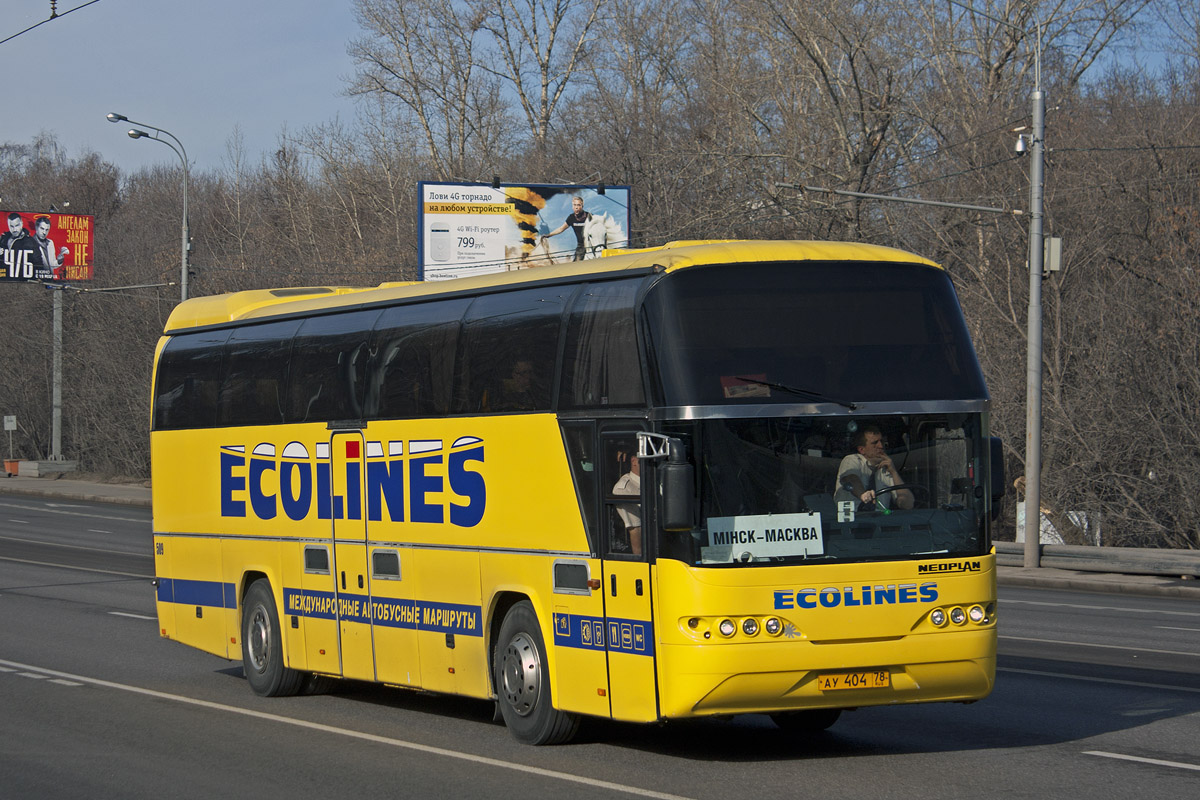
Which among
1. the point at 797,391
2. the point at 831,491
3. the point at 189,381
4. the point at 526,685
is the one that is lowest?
the point at 526,685

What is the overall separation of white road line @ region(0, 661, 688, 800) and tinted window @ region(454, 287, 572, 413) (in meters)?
2.30

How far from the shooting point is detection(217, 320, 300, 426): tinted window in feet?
42.7

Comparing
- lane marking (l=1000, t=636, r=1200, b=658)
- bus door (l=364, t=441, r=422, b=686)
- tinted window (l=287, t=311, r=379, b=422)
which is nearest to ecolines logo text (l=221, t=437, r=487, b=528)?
bus door (l=364, t=441, r=422, b=686)

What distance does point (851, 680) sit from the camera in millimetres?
8570

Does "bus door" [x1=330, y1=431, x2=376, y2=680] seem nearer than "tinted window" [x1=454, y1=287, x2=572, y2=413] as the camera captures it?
No

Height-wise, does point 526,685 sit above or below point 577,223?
below

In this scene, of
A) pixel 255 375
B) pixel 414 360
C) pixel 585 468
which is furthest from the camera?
pixel 255 375

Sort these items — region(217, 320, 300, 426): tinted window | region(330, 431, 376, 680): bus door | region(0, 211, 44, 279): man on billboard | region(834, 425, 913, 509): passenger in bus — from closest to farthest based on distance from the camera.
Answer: region(834, 425, 913, 509): passenger in bus
region(330, 431, 376, 680): bus door
region(217, 320, 300, 426): tinted window
region(0, 211, 44, 279): man on billboard

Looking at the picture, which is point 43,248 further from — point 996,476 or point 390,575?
point 996,476

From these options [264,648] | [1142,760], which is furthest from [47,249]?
[1142,760]

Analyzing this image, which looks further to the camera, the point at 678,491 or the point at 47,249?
the point at 47,249

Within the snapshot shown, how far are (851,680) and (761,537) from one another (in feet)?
3.19

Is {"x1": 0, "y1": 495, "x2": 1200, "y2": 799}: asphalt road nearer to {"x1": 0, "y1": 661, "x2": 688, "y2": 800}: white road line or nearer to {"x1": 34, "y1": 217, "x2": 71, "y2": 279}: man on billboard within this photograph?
{"x1": 0, "y1": 661, "x2": 688, "y2": 800}: white road line

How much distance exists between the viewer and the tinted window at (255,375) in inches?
512
